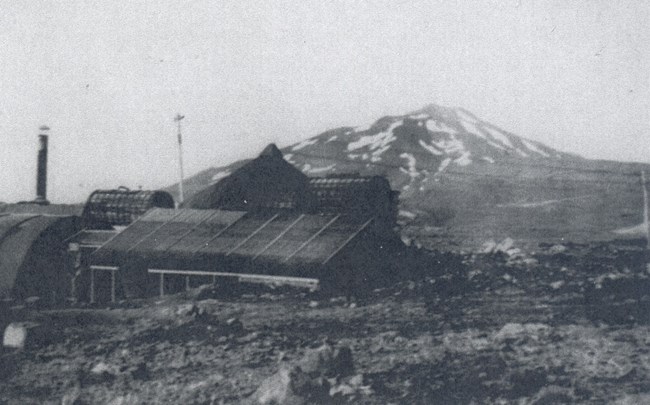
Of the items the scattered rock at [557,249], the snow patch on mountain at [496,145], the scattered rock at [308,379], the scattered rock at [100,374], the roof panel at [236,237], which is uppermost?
the snow patch on mountain at [496,145]

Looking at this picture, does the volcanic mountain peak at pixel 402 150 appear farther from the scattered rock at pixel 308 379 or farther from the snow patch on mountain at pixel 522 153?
the scattered rock at pixel 308 379

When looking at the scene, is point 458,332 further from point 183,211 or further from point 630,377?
point 183,211

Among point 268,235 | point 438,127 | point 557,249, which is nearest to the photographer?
point 268,235

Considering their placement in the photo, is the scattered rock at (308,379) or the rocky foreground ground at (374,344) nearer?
the scattered rock at (308,379)

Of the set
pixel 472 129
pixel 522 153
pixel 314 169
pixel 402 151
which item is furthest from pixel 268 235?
pixel 402 151

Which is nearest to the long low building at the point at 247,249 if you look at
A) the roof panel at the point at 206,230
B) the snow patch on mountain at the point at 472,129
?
the roof panel at the point at 206,230

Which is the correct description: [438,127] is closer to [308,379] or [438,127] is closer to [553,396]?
[553,396]
